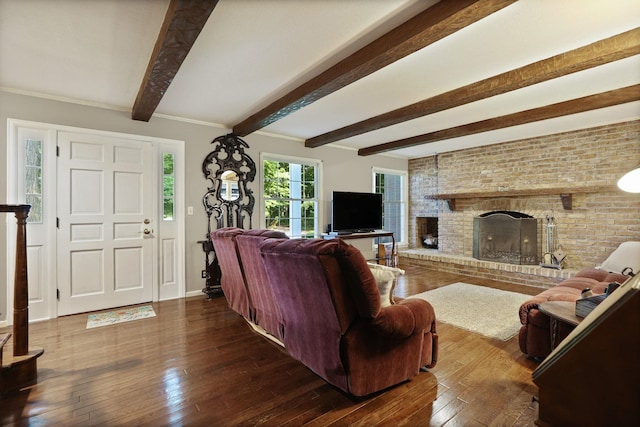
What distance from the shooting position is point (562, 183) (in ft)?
15.8

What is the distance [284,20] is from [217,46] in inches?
25.0

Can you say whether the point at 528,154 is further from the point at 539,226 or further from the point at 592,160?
the point at 539,226

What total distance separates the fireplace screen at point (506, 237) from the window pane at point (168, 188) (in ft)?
17.1

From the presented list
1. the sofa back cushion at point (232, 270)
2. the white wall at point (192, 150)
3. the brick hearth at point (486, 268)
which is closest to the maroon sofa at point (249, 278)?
the sofa back cushion at point (232, 270)

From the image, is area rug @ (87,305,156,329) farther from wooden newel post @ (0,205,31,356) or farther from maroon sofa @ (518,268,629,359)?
maroon sofa @ (518,268,629,359)

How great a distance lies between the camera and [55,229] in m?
3.35

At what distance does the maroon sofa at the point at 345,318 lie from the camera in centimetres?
169

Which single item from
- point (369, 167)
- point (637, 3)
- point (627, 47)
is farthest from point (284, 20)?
point (369, 167)

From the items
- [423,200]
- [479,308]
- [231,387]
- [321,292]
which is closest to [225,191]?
[231,387]

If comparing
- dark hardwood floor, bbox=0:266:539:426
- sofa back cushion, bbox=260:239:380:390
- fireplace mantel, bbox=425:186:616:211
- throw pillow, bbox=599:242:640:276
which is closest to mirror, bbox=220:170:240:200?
dark hardwood floor, bbox=0:266:539:426

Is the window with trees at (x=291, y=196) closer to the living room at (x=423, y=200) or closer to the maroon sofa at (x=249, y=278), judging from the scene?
the living room at (x=423, y=200)

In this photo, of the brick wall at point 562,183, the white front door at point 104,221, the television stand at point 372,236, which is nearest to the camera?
the white front door at point 104,221

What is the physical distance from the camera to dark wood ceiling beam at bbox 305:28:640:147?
2227 millimetres

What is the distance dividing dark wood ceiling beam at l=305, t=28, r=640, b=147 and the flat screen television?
1.90 metres
